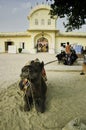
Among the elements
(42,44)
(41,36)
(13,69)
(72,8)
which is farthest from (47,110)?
(41,36)

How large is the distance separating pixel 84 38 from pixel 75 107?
38175mm

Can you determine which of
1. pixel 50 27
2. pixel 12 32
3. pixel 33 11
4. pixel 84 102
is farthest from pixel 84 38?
pixel 84 102

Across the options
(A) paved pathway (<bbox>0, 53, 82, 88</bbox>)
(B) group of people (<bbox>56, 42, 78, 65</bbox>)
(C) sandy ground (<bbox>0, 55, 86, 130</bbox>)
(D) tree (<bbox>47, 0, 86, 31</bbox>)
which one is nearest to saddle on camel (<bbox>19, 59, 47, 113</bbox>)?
(C) sandy ground (<bbox>0, 55, 86, 130</bbox>)

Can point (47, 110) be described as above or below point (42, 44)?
below

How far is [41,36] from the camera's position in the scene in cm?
4247

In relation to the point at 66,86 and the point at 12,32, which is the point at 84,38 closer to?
the point at 12,32

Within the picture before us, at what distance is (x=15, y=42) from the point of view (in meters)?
44.6

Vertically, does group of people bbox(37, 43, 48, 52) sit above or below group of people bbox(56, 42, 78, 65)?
above

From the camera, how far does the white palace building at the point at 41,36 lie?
42.0m

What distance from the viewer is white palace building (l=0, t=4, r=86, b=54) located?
138ft

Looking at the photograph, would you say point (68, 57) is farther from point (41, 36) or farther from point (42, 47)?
point (42, 47)

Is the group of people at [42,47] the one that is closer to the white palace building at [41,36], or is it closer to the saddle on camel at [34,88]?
the white palace building at [41,36]

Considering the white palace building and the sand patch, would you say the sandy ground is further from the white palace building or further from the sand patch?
A: the white palace building

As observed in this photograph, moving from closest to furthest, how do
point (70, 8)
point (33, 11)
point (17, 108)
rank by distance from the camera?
1. point (17, 108)
2. point (70, 8)
3. point (33, 11)
